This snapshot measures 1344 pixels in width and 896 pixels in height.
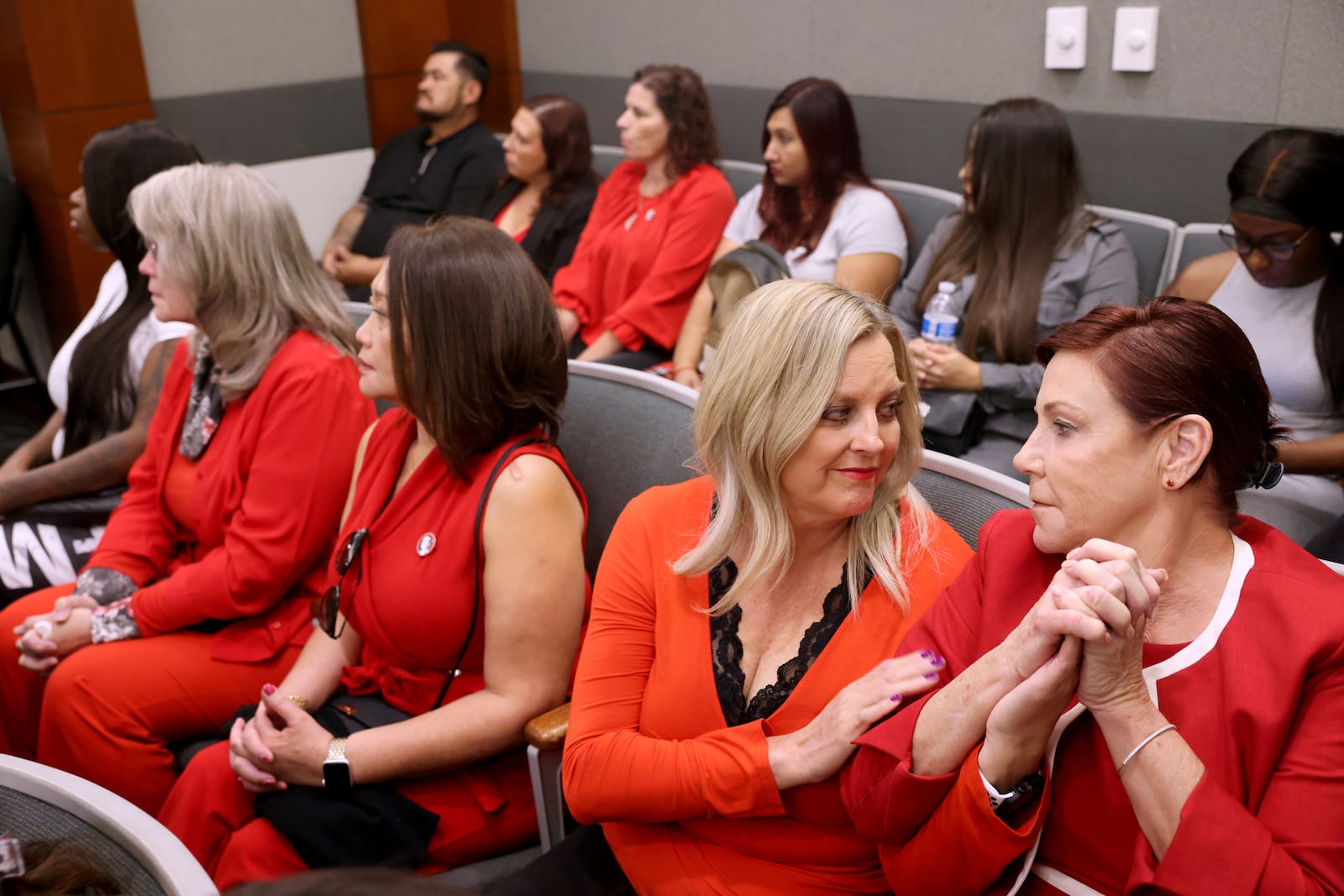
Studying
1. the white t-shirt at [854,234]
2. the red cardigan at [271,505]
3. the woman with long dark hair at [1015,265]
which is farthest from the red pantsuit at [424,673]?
the white t-shirt at [854,234]

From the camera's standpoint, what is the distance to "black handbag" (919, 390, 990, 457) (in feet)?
8.83

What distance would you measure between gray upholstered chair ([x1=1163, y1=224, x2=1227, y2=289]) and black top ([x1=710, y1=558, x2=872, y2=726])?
1.79 metres

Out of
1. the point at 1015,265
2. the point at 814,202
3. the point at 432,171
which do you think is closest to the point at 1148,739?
the point at 1015,265

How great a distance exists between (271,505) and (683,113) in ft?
7.55

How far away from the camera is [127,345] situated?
9.14 feet

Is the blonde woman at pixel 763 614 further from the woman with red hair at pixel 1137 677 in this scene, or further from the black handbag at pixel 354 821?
the black handbag at pixel 354 821

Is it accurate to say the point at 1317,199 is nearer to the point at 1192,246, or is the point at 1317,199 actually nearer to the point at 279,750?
the point at 1192,246

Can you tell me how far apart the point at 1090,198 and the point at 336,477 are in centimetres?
246

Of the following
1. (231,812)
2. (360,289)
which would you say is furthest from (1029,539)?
(360,289)

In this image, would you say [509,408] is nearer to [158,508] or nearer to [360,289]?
[158,508]

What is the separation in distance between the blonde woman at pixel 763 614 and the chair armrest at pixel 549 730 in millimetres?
109

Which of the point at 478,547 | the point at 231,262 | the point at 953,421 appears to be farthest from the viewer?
the point at 953,421

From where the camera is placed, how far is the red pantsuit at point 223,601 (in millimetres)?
2152

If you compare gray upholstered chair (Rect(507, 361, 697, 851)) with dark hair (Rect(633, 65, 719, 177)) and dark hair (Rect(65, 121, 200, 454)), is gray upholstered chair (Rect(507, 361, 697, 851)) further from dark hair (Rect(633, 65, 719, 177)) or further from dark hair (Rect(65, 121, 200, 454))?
dark hair (Rect(633, 65, 719, 177))
